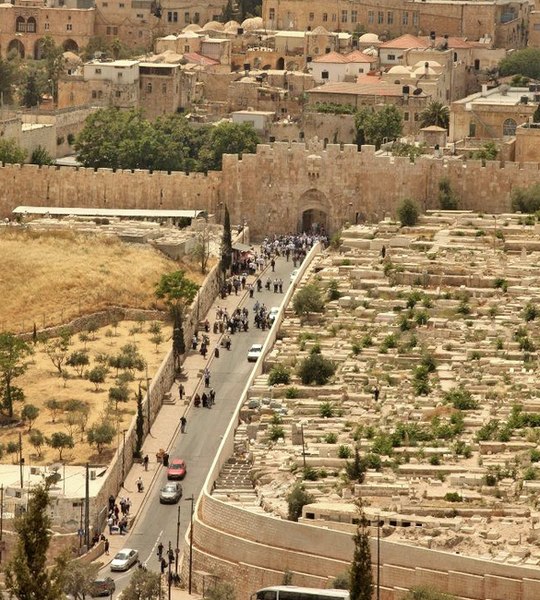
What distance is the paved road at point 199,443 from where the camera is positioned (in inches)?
2579

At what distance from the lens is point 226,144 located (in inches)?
4104

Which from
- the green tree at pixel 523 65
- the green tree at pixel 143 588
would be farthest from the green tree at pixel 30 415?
the green tree at pixel 523 65

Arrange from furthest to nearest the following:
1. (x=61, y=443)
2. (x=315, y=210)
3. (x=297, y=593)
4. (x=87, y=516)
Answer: (x=315, y=210)
(x=61, y=443)
(x=87, y=516)
(x=297, y=593)

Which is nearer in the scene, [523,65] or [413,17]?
[523,65]

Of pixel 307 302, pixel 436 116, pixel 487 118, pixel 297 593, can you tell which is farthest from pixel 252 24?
pixel 297 593

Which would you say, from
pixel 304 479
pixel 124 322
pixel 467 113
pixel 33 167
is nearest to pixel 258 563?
pixel 304 479

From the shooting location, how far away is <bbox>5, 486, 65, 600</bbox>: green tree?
181 ft

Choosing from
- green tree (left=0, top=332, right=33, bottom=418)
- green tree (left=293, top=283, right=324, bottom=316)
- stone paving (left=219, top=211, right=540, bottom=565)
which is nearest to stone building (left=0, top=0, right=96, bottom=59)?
stone paving (left=219, top=211, right=540, bottom=565)

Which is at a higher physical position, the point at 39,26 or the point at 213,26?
the point at 213,26

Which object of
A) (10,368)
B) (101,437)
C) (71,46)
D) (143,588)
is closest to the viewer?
(143,588)

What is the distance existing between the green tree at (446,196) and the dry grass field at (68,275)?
899 centimetres

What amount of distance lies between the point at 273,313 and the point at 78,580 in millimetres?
22814

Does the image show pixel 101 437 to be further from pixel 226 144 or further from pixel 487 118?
pixel 487 118

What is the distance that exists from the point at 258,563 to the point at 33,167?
38.7 m
